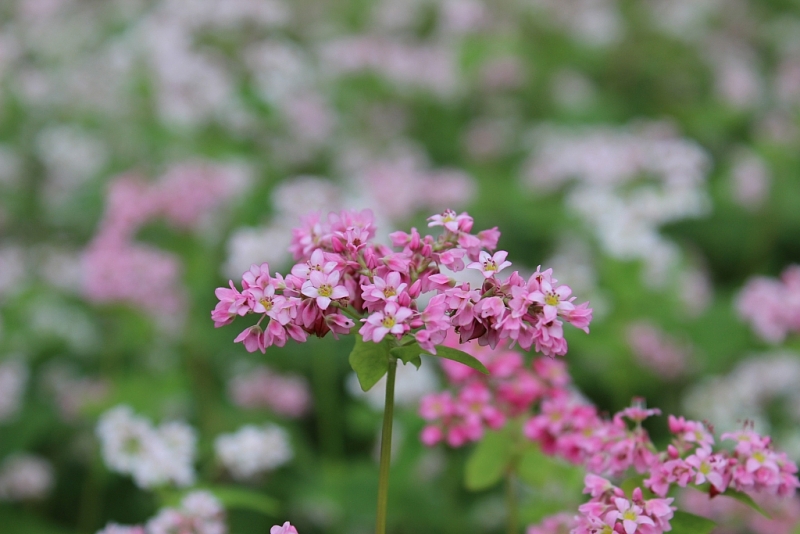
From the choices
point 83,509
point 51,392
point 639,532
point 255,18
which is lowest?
point 639,532

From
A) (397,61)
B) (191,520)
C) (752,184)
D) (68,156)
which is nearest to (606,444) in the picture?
(191,520)

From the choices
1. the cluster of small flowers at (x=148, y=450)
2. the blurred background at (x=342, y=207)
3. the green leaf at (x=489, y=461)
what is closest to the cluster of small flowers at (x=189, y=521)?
the blurred background at (x=342, y=207)

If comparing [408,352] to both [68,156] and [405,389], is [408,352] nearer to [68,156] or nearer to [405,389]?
[405,389]

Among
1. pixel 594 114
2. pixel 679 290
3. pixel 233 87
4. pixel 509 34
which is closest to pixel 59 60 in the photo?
pixel 233 87

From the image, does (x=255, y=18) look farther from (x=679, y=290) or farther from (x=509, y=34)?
(x=679, y=290)

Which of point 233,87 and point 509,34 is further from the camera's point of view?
point 509,34

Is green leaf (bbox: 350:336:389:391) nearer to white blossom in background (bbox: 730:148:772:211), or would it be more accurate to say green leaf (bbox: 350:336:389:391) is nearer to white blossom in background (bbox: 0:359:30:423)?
white blossom in background (bbox: 0:359:30:423)

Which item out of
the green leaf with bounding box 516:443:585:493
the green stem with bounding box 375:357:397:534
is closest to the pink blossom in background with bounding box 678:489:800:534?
the green leaf with bounding box 516:443:585:493
